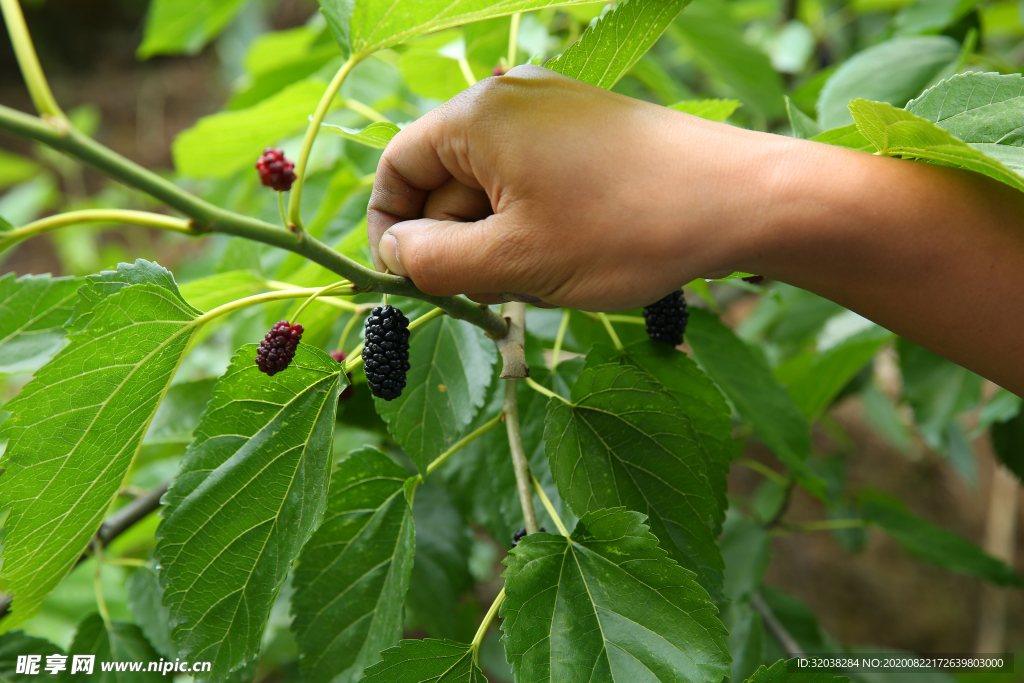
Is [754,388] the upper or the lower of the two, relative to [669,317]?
lower

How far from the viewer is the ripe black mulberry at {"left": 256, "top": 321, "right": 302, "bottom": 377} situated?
485 mm

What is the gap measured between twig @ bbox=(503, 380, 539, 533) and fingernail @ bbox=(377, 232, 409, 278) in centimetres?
16

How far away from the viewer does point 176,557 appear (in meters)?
0.51

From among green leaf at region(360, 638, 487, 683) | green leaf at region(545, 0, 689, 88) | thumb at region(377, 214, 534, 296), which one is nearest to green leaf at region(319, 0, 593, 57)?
green leaf at region(545, 0, 689, 88)

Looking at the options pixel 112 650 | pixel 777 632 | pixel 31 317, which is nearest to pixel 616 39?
pixel 31 317

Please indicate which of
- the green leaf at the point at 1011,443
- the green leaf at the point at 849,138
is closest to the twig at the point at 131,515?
the green leaf at the point at 849,138

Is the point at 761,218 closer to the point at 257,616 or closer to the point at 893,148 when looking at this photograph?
the point at 893,148

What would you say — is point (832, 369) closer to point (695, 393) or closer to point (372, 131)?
point (695, 393)

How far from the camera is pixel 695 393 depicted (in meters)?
0.65

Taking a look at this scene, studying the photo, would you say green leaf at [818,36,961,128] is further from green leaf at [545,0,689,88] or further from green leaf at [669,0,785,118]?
green leaf at [545,0,689,88]

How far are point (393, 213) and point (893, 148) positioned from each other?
39 centimetres

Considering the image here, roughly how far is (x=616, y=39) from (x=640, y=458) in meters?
0.35

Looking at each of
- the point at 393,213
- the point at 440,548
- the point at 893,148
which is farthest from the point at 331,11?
the point at 440,548

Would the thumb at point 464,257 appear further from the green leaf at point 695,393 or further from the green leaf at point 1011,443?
the green leaf at point 1011,443
